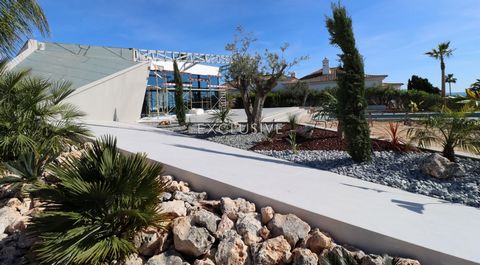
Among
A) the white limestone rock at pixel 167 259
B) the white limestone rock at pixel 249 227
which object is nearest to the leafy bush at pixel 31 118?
the white limestone rock at pixel 167 259

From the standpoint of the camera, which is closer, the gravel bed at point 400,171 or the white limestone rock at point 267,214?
the white limestone rock at point 267,214

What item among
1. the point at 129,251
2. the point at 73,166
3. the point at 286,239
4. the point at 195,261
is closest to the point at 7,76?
the point at 73,166

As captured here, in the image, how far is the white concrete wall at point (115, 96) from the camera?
1399 centimetres

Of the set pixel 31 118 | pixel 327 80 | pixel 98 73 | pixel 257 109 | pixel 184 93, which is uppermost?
pixel 327 80

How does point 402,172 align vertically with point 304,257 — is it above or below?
above

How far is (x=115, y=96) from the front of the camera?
1564 centimetres

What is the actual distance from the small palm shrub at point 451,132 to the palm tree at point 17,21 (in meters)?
5.92

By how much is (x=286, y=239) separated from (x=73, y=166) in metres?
2.02

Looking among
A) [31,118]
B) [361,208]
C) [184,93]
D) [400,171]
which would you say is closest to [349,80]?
[400,171]

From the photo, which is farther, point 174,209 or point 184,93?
point 184,93

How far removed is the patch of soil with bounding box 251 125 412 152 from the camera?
20.1 feet

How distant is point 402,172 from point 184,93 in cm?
2451

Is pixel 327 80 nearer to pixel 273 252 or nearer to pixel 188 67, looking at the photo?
pixel 188 67

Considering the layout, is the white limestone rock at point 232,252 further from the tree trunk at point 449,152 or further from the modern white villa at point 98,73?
the modern white villa at point 98,73
